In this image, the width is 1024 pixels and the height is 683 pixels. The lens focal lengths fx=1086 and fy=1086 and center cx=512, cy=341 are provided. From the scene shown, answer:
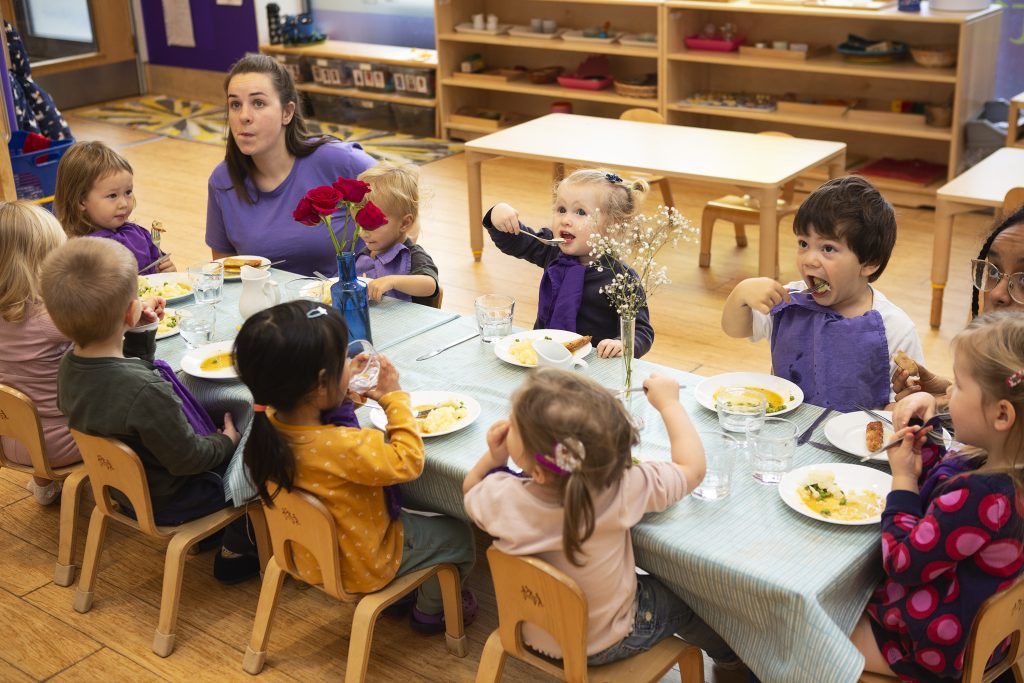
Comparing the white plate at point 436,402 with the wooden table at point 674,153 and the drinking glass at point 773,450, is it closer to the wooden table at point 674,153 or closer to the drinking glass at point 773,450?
the drinking glass at point 773,450

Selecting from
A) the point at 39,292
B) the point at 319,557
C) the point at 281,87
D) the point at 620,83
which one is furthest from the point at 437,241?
the point at 319,557

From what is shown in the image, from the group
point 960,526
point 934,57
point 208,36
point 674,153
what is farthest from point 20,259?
point 208,36

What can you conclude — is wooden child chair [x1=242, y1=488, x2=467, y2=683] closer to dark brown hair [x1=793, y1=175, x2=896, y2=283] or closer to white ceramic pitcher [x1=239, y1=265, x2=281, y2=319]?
white ceramic pitcher [x1=239, y1=265, x2=281, y2=319]

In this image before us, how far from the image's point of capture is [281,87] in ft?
11.2

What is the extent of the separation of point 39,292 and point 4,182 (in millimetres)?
1817

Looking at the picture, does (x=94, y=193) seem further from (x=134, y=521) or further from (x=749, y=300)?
(x=749, y=300)

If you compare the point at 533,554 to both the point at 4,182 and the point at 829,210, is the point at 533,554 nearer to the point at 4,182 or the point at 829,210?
the point at 829,210

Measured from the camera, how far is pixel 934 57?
558 cm

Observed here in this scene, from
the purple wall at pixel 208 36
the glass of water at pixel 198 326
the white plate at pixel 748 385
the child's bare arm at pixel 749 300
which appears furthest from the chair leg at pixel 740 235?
the purple wall at pixel 208 36

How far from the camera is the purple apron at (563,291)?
9.43 ft

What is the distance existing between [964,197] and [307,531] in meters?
2.95

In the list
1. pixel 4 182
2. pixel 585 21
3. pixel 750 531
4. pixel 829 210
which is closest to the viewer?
pixel 750 531

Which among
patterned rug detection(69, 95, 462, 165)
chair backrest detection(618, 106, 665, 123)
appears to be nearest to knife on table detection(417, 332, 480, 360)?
chair backrest detection(618, 106, 665, 123)

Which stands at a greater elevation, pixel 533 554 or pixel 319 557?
pixel 533 554
